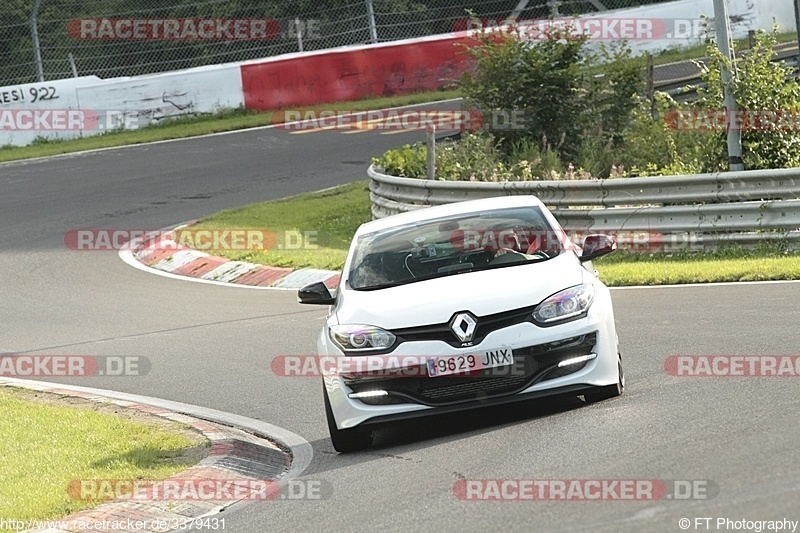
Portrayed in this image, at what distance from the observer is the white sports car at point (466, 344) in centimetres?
847

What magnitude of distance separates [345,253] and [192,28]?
55.7 feet

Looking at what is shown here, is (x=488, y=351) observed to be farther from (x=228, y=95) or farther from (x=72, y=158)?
(x=228, y=95)

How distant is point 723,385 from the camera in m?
9.04

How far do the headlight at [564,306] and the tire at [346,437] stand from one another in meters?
1.35

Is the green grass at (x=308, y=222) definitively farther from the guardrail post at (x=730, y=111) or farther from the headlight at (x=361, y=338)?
the headlight at (x=361, y=338)

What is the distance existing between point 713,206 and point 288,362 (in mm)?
6004

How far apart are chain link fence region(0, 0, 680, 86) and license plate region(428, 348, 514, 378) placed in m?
21.4

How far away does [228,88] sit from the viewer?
32250mm

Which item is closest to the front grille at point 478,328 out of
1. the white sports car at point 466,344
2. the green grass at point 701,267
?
the white sports car at point 466,344

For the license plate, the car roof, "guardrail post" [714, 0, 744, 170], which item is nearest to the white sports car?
the license plate

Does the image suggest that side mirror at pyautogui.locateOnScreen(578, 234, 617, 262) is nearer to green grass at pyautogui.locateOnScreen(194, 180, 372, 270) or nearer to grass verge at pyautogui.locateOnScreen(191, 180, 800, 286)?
grass verge at pyautogui.locateOnScreen(191, 180, 800, 286)

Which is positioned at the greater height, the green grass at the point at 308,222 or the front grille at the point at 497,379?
the front grille at the point at 497,379

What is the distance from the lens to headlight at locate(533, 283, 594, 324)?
8.57 meters

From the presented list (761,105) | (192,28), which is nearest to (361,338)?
(761,105)
